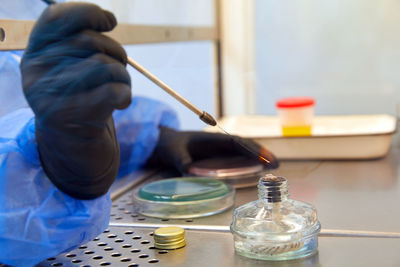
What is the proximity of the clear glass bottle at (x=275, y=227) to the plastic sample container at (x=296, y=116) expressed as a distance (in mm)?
641

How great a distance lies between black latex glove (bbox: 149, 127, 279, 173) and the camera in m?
1.22

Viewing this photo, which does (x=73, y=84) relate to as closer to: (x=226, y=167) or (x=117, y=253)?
(x=117, y=253)

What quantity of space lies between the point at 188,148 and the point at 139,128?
135 millimetres

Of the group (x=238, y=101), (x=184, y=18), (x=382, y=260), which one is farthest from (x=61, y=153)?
(x=238, y=101)

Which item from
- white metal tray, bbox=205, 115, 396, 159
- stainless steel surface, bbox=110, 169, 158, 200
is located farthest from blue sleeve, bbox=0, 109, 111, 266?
white metal tray, bbox=205, 115, 396, 159

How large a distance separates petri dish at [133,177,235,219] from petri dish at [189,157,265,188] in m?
0.11

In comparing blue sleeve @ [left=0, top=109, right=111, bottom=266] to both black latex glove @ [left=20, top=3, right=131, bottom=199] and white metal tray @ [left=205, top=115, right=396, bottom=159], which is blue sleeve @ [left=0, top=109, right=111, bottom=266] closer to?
black latex glove @ [left=20, top=3, right=131, bottom=199]

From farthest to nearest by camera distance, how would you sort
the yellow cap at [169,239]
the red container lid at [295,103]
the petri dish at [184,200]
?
the red container lid at [295,103] → the petri dish at [184,200] → the yellow cap at [169,239]

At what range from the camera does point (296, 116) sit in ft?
4.61

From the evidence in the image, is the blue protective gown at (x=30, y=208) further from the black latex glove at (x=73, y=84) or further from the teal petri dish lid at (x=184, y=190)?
the teal petri dish lid at (x=184, y=190)

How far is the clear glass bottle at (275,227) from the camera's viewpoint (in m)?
0.69

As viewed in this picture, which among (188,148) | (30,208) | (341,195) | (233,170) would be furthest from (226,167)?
(30,208)

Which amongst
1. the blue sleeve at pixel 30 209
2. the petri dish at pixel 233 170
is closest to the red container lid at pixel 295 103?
the petri dish at pixel 233 170

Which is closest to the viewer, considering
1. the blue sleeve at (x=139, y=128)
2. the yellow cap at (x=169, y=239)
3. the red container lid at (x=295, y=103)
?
the yellow cap at (x=169, y=239)
